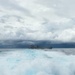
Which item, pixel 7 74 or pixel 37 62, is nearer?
pixel 7 74

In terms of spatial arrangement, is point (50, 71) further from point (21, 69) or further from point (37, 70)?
point (21, 69)

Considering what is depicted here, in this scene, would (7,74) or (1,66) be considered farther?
(1,66)

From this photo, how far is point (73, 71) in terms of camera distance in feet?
134

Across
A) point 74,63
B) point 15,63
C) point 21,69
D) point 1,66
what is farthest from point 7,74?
point 74,63

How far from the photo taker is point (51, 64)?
44.0m

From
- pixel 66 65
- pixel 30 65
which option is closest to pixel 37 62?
pixel 30 65

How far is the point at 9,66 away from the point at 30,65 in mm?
4856

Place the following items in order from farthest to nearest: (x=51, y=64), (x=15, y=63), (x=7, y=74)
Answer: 1. (x=15, y=63)
2. (x=51, y=64)
3. (x=7, y=74)

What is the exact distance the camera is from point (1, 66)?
45.6 m

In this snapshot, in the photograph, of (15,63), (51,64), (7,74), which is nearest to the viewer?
(7,74)

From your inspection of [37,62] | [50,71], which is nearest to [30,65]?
[37,62]

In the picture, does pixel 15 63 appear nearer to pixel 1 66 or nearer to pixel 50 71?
pixel 1 66

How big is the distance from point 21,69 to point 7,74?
2925 mm

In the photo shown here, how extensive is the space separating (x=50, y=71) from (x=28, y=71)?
3.91 m
